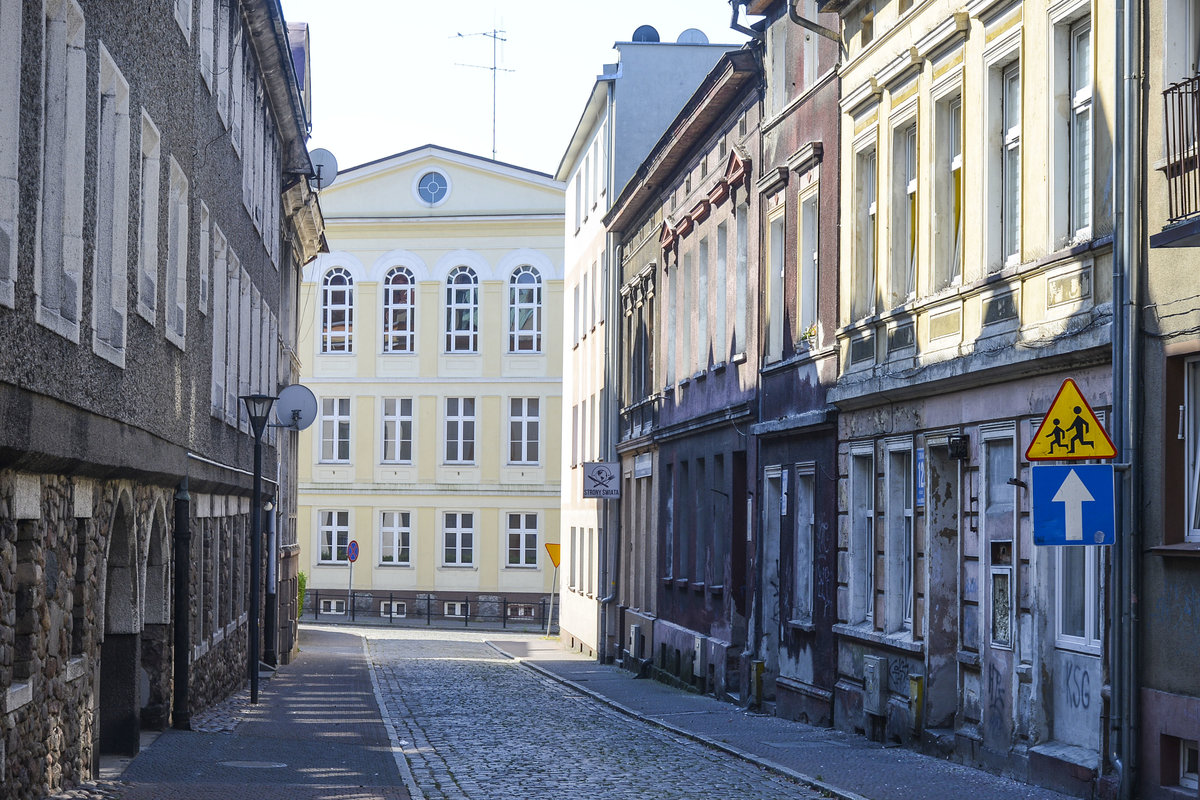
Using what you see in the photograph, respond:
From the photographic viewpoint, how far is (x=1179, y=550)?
1245 centimetres

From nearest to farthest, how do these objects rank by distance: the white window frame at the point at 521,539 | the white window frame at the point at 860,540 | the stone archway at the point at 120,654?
1. the stone archway at the point at 120,654
2. the white window frame at the point at 860,540
3. the white window frame at the point at 521,539

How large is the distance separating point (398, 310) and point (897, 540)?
4512 centimetres

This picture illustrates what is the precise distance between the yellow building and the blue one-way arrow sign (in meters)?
50.2

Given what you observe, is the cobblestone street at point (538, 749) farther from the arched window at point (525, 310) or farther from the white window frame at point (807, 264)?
the arched window at point (525, 310)

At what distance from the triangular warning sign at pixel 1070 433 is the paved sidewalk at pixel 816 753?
3755mm

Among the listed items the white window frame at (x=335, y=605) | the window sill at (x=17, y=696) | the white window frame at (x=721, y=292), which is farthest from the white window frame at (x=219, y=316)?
the white window frame at (x=335, y=605)

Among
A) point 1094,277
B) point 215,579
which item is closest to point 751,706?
point 215,579

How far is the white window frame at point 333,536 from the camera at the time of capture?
61781 millimetres

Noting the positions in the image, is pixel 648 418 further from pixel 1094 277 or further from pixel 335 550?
pixel 335 550

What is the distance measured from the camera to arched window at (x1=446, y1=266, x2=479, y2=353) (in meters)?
62.4

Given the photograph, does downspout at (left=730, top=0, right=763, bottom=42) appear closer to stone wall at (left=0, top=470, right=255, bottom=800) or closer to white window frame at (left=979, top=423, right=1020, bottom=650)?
white window frame at (left=979, top=423, right=1020, bottom=650)

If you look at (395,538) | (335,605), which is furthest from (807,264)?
(335,605)

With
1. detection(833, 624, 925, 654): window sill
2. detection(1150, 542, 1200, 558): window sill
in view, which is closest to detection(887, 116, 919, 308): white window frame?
detection(833, 624, 925, 654): window sill

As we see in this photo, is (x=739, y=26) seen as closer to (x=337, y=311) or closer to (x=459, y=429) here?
(x=459, y=429)
